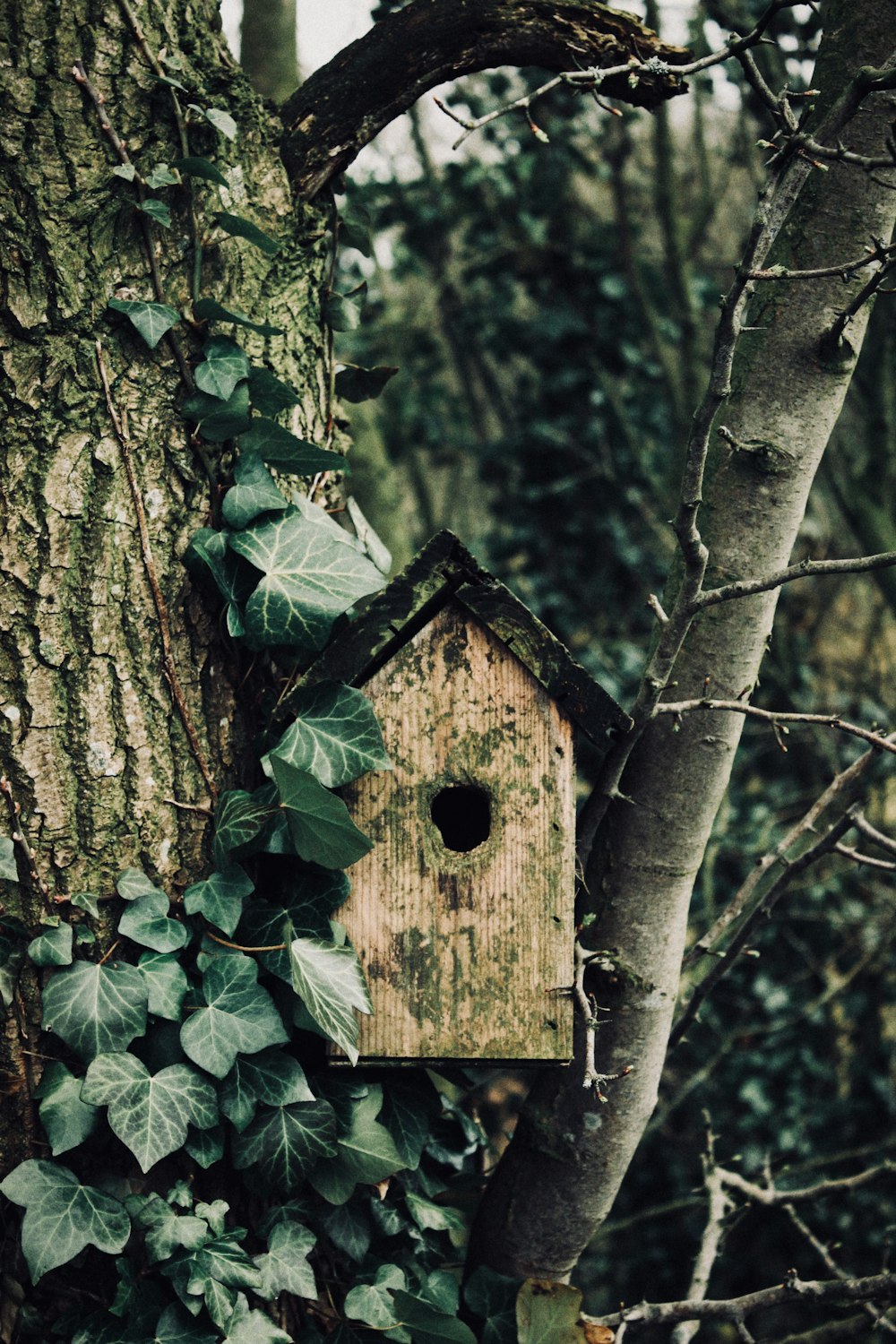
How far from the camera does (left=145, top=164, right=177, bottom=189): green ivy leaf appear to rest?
1.39 m

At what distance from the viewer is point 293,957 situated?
4.31 ft

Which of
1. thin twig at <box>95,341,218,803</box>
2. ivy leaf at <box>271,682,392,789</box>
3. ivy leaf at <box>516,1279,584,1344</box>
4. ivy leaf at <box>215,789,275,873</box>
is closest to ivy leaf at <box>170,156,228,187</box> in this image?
thin twig at <box>95,341,218,803</box>

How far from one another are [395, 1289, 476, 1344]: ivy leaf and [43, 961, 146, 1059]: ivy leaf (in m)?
0.55

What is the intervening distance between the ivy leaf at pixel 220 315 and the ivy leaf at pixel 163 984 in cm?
84

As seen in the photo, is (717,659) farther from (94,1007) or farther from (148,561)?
(94,1007)

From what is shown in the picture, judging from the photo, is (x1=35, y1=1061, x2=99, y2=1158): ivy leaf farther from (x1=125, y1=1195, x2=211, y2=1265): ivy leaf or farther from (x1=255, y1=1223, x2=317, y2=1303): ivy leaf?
(x1=255, y1=1223, x2=317, y2=1303): ivy leaf

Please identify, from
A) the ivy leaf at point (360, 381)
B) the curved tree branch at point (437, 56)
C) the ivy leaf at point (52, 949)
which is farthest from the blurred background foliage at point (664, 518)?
the ivy leaf at point (52, 949)

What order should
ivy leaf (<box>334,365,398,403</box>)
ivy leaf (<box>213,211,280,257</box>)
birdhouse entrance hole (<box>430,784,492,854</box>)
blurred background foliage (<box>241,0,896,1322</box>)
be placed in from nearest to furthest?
ivy leaf (<box>213,211,280,257</box>) → birdhouse entrance hole (<box>430,784,492,854</box>) → ivy leaf (<box>334,365,398,403</box>) → blurred background foliage (<box>241,0,896,1322</box>)

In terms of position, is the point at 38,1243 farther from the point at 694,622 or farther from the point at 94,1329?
the point at 694,622

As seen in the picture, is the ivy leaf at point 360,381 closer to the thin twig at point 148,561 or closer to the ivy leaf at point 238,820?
the thin twig at point 148,561

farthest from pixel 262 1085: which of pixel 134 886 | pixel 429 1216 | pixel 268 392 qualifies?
pixel 268 392

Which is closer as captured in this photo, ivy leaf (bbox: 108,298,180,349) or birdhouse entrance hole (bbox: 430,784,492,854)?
ivy leaf (bbox: 108,298,180,349)

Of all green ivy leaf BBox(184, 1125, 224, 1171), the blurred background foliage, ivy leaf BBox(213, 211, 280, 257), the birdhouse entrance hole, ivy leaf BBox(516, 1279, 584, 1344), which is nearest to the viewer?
green ivy leaf BBox(184, 1125, 224, 1171)

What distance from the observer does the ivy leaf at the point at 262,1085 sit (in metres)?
1.33
